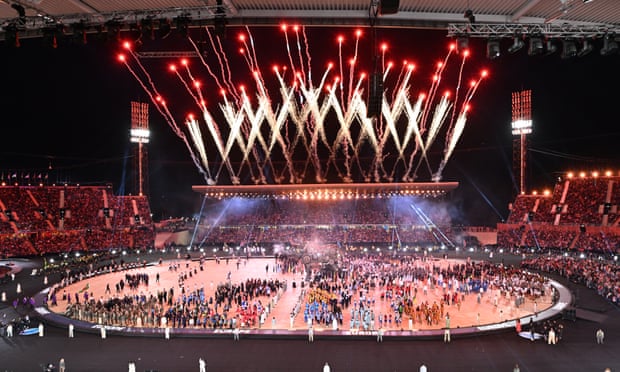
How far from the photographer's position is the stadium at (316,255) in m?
10.5

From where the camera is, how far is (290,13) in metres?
9.16

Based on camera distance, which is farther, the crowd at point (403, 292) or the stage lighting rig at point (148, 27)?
the crowd at point (403, 292)

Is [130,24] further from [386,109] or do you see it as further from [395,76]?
[395,76]

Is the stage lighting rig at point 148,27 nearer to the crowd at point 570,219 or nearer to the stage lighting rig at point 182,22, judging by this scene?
the stage lighting rig at point 182,22

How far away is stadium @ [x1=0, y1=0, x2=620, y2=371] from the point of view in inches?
415

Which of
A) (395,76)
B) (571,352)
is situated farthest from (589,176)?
(571,352)

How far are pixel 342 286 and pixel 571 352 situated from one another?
13558 millimetres

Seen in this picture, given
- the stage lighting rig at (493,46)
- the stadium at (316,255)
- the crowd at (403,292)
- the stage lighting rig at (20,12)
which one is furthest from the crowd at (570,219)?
the stage lighting rig at (20,12)

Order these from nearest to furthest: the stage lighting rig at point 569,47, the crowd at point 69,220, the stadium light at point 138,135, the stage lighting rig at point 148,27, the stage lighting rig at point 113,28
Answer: the stage lighting rig at point 148,27 → the stage lighting rig at point 113,28 → the stage lighting rig at point 569,47 → the crowd at point 69,220 → the stadium light at point 138,135

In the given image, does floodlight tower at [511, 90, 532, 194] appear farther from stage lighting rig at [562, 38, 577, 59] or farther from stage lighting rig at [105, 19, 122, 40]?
stage lighting rig at [105, 19, 122, 40]

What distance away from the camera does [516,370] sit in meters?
11.5

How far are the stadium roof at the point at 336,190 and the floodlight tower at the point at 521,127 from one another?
705cm

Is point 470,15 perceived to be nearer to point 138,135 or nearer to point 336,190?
point 336,190

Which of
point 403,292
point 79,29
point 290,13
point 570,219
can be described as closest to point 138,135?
point 403,292
